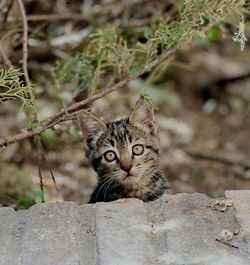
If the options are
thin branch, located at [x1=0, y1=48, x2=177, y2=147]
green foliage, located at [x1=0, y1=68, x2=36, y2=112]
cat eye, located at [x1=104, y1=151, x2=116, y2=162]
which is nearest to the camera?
green foliage, located at [x1=0, y1=68, x2=36, y2=112]

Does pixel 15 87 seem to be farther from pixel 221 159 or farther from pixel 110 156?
Answer: pixel 221 159

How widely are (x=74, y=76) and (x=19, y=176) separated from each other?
1.02m

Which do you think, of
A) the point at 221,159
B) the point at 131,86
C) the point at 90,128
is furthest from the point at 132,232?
the point at 131,86

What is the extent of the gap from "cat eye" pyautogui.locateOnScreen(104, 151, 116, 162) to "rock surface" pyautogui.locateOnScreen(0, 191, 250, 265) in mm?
1018

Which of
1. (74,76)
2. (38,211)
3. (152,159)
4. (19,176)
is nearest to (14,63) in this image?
(74,76)

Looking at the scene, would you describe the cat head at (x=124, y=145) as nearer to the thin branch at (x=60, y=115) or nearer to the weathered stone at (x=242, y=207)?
the thin branch at (x=60, y=115)

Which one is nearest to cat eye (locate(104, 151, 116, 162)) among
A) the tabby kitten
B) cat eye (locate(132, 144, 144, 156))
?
the tabby kitten

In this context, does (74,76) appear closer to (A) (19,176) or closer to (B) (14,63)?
(B) (14,63)

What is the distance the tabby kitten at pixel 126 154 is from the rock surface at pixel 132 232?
0.95m

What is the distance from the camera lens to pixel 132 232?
3.32m

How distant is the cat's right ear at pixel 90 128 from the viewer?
475 centimetres

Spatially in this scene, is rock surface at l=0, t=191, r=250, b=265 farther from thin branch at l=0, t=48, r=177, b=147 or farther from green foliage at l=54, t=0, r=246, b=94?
green foliage at l=54, t=0, r=246, b=94

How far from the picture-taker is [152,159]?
4.75 m

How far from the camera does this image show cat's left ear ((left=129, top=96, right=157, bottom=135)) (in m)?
4.80
